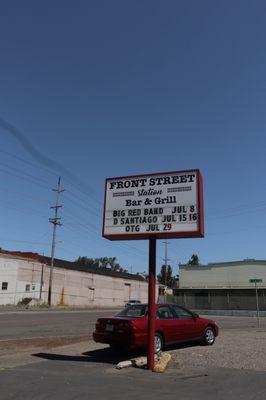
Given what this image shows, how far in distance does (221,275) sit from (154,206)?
6288 centimetres

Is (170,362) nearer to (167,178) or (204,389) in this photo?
(204,389)

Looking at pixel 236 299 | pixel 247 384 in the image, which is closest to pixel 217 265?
pixel 236 299

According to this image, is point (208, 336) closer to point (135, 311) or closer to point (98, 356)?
point (135, 311)

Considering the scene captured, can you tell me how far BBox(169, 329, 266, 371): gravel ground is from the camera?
37.4 feet

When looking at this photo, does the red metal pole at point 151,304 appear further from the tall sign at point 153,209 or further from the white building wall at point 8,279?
the white building wall at point 8,279

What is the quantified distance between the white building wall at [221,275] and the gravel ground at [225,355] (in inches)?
2198

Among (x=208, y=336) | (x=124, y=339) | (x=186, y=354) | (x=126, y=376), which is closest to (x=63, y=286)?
(x=208, y=336)

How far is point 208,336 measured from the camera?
15711mm

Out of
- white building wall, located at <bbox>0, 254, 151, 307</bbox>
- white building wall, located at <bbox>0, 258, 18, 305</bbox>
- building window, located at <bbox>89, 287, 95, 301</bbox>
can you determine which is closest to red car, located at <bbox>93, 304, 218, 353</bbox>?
white building wall, located at <bbox>0, 258, 18, 305</bbox>

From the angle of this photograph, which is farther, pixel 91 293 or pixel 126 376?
pixel 91 293

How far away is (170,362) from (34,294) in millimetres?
52723

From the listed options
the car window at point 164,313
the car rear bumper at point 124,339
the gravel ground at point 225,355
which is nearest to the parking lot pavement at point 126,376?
the gravel ground at point 225,355

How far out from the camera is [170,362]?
1180 centimetres

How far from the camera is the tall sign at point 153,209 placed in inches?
455
